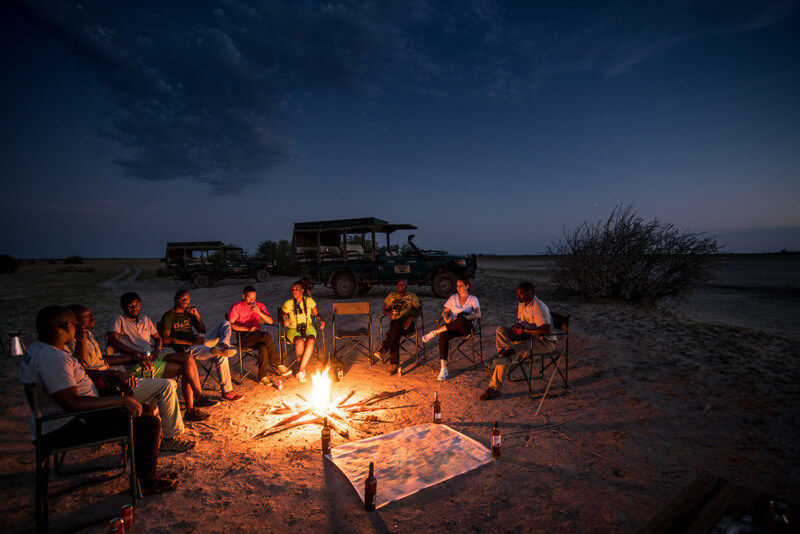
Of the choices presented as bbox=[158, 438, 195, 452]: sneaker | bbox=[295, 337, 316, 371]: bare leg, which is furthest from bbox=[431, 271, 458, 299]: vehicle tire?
bbox=[158, 438, 195, 452]: sneaker

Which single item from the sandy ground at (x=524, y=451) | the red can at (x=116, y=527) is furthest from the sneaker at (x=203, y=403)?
the red can at (x=116, y=527)

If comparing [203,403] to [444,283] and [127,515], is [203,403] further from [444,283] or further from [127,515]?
[444,283]

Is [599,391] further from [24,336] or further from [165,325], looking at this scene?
[24,336]

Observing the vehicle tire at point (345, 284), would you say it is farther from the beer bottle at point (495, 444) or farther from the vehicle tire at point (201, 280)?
the vehicle tire at point (201, 280)

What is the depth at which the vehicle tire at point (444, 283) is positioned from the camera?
1089 cm

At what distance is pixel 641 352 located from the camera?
5.79 m

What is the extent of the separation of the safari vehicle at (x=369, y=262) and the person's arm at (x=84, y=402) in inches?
342

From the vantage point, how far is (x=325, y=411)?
13.3 feet

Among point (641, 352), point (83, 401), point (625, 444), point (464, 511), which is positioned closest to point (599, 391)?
point (625, 444)

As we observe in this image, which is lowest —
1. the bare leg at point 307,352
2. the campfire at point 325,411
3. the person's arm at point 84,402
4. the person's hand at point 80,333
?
the campfire at point 325,411

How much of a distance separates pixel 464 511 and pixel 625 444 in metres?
1.81

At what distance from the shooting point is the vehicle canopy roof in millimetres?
10914

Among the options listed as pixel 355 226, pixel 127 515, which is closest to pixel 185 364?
pixel 127 515

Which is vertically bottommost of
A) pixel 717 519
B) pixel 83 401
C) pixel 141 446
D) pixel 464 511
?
pixel 464 511
